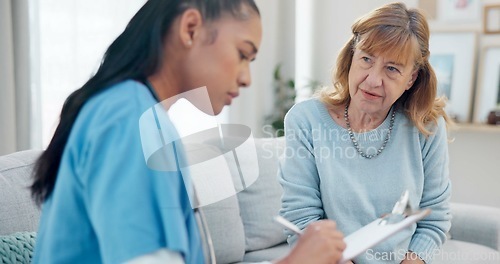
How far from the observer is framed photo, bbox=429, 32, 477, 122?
11.0 ft

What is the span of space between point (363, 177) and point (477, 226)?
44.8 inches

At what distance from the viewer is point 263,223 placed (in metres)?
2.08

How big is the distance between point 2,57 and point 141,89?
1.85m

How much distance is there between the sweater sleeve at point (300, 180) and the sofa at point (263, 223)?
440mm

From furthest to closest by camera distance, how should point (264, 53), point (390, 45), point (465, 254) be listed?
point (264, 53) → point (465, 254) → point (390, 45)

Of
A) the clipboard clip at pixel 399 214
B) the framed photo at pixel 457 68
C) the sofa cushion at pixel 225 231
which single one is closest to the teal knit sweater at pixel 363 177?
the sofa cushion at pixel 225 231

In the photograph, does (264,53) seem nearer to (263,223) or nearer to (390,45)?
(263,223)

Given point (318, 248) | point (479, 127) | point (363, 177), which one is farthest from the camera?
point (479, 127)

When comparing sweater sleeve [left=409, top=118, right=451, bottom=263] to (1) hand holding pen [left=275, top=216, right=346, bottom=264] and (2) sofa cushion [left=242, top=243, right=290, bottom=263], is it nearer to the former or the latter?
(2) sofa cushion [left=242, top=243, right=290, bottom=263]

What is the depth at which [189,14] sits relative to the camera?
567 mm

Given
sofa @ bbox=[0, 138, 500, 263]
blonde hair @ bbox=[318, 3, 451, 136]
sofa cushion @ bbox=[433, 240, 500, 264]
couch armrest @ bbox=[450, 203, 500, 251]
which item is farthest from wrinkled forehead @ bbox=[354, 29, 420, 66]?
couch armrest @ bbox=[450, 203, 500, 251]

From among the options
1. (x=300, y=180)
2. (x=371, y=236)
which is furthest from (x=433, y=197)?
(x=371, y=236)

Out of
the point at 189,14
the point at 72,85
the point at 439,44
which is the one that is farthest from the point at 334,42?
the point at 189,14

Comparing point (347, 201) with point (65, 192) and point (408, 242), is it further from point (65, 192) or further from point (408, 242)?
point (65, 192)
